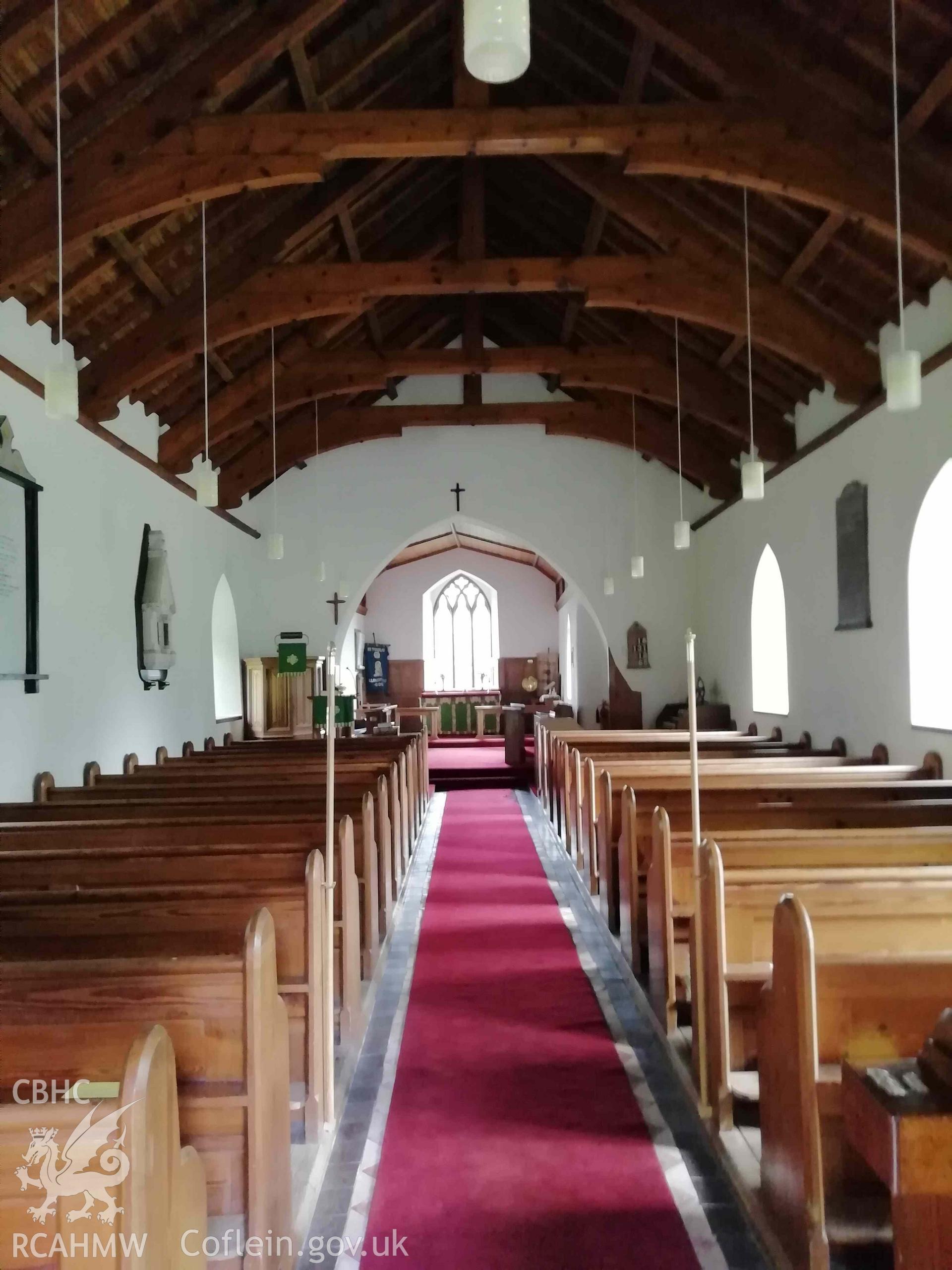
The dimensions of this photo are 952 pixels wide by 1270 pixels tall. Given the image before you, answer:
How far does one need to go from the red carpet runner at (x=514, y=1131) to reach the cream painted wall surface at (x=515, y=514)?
6.60 meters

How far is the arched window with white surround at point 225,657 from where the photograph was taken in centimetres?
938

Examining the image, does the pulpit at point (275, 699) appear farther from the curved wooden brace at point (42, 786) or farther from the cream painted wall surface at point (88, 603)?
the curved wooden brace at point (42, 786)

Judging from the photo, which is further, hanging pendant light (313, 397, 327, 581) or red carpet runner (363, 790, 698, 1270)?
hanging pendant light (313, 397, 327, 581)

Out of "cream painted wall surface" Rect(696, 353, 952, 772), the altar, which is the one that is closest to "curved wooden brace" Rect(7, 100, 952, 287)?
"cream painted wall surface" Rect(696, 353, 952, 772)

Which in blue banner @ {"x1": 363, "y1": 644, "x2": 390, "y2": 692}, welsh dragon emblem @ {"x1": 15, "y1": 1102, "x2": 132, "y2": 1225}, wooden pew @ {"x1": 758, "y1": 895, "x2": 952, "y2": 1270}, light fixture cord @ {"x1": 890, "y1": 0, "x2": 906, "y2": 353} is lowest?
wooden pew @ {"x1": 758, "y1": 895, "x2": 952, "y2": 1270}

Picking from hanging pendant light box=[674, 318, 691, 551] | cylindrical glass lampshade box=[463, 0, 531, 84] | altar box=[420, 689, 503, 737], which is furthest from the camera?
altar box=[420, 689, 503, 737]

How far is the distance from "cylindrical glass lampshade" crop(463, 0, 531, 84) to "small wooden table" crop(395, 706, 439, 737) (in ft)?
33.3

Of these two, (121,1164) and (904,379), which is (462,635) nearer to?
(904,379)

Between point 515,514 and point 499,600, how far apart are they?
261 inches

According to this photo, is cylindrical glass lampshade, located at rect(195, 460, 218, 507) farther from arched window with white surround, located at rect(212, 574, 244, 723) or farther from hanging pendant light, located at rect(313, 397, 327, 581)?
hanging pendant light, located at rect(313, 397, 327, 581)

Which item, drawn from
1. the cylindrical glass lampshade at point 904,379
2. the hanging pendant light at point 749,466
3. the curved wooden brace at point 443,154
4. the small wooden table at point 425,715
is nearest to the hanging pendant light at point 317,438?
the small wooden table at point 425,715

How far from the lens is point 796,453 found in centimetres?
752

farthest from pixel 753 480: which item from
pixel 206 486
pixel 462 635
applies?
pixel 462 635

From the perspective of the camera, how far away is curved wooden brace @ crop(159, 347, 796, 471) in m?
8.09
